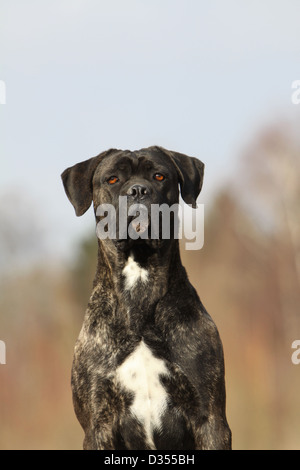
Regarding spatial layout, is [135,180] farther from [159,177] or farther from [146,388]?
[146,388]

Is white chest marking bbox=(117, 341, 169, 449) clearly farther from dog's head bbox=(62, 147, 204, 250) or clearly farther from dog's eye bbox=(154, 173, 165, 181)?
dog's eye bbox=(154, 173, 165, 181)

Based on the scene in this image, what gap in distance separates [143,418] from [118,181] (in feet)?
5.72

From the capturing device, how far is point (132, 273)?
195 inches

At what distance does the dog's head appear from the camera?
4758 millimetres

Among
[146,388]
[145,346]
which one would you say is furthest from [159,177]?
[146,388]

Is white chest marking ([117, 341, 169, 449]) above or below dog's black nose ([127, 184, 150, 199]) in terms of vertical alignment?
below

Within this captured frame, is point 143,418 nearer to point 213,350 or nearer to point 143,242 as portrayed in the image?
point 213,350

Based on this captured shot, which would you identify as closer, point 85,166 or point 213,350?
point 213,350

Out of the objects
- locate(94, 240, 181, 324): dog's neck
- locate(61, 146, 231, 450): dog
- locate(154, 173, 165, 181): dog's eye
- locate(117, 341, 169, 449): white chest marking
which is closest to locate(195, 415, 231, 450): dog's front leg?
locate(61, 146, 231, 450): dog

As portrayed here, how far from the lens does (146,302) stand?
192 inches

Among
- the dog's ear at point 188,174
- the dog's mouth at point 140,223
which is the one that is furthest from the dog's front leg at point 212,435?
the dog's ear at point 188,174
